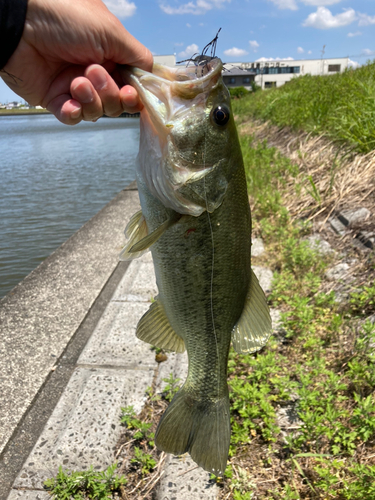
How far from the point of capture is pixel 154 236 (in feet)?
5.43

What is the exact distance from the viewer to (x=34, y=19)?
1.89m

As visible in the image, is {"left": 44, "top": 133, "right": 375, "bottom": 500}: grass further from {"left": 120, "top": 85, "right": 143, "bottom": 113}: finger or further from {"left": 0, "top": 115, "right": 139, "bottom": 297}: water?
{"left": 0, "top": 115, "right": 139, "bottom": 297}: water

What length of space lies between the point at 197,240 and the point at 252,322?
21.3 inches

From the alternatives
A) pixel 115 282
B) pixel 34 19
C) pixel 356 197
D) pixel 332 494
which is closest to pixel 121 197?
pixel 115 282

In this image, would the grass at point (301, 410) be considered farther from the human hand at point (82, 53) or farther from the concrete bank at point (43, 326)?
the human hand at point (82, 53)

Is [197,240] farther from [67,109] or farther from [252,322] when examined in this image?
[67,109]

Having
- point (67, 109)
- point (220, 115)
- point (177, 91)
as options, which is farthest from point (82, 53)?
point (220, 115)

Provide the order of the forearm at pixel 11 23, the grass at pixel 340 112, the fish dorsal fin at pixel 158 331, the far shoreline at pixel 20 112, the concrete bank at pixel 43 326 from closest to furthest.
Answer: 1. the forearm at pixel 11 23
2. the fish dorsal fin at pixel 158 331
3. the concrete bank at pixel 43 326
4. the grass at pixel 340 112
5. the far shoreline at pixel 20 112

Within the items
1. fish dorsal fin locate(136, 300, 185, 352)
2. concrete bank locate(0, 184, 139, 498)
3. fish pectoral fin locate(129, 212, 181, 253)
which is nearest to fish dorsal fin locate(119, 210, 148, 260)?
fish pectoral fin locate(129, 212, 181, 253)

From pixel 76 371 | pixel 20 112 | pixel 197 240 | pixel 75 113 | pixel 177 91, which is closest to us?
pixel 177 91

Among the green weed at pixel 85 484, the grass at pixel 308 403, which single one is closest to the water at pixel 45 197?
the green weed at pixel 85 484

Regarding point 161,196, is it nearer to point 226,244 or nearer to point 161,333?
point 226,244

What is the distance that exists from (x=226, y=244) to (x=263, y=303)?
0.41m

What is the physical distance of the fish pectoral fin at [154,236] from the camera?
1.64m
